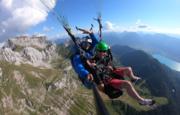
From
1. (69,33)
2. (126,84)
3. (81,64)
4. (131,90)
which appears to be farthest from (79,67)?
(131,90)

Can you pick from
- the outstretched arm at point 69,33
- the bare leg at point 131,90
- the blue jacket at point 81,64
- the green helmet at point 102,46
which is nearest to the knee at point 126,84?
the bare leg at point 131,90

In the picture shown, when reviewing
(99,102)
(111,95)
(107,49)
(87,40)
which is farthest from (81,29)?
(99,102)

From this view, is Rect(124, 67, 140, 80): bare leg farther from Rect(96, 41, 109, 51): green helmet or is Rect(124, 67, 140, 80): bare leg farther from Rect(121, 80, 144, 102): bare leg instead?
Rect(121, 80, 144, 102): bare leg

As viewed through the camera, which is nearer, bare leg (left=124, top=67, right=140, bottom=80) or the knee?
the knee

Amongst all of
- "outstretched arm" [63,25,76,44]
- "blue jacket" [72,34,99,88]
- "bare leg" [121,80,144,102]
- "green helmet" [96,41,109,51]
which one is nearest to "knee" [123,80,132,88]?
"bare leg" [121,80,144,102]

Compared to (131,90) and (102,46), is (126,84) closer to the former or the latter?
(131,90)

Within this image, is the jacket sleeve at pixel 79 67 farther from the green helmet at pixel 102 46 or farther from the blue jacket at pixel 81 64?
the green helmet at pixel 102 46

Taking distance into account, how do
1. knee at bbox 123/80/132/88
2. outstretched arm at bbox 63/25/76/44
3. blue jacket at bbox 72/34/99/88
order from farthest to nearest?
outstretched arm at bbox 63/25/76/44 < blue jacket at bbox 72/34/99/88 < knee at bbox 123/80/132/88

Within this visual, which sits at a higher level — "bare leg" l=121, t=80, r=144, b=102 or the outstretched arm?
the outstretched arm

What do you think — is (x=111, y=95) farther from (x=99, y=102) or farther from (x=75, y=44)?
(x=99, y=102)
